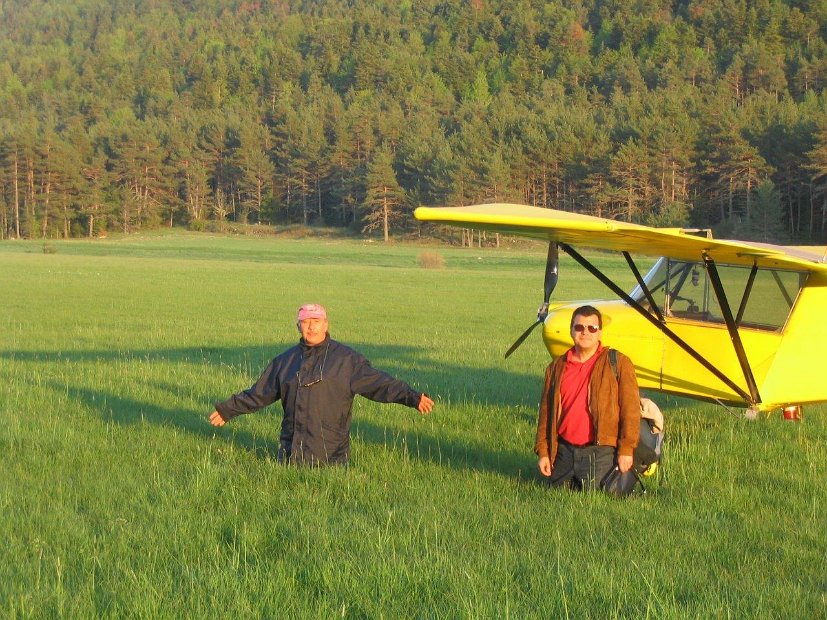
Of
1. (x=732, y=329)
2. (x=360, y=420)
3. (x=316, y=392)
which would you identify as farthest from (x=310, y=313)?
(x=732, y=329)

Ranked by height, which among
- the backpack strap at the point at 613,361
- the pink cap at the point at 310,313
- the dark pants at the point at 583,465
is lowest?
the dark pants at the point at 583,465

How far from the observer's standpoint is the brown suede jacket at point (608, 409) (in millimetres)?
6266

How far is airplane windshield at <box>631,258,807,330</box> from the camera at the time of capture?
8555mm

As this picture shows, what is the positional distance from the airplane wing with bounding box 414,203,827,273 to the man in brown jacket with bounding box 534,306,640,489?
34.7 inches

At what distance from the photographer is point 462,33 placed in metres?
194

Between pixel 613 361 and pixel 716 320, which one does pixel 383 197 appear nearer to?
pixel 716 320

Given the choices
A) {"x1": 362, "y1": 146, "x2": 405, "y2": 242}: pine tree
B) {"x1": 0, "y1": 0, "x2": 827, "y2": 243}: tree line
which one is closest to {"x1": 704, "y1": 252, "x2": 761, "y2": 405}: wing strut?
{"x1": 0, "y1": 0, "x2": 827, "y2": 243}: tree line

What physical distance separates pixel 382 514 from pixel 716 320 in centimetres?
442

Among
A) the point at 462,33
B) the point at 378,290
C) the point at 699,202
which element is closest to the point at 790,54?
Answer: the point at 699,202

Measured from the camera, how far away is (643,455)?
6.67 metres

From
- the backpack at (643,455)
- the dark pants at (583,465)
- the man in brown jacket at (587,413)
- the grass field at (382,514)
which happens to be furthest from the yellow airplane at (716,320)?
the dark pants at (583,465)

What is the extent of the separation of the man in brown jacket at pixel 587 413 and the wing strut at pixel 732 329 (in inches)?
71.6

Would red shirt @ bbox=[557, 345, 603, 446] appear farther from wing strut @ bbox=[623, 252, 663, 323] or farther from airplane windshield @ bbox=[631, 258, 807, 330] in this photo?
airplane windshield @ bbox=[631, 258, 807, 330]

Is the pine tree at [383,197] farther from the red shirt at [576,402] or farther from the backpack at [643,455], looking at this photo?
the red shirt at [576,402]
